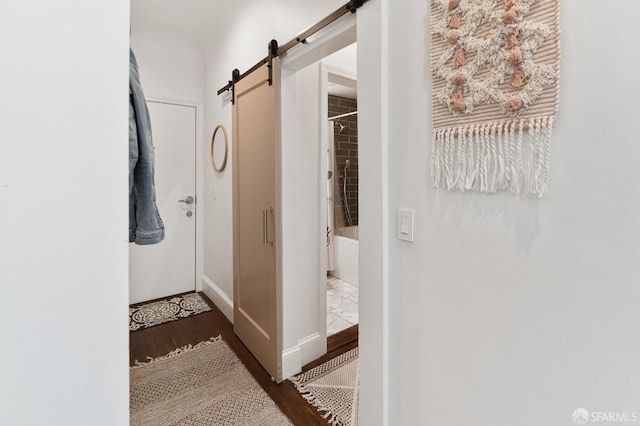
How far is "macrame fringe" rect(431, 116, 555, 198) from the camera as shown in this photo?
836 mm

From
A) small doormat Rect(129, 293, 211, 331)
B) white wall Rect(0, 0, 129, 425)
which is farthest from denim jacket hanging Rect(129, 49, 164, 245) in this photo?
small doormat Rect(129, 293, 211, 331)

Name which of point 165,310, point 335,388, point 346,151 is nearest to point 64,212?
point 335,388

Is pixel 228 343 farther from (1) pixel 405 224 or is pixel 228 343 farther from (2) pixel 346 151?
(2) pixel 346 151

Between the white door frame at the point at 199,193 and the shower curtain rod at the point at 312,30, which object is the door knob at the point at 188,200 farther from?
the shower curtain rod at the point at 312,30

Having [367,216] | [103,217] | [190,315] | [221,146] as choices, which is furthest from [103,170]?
[190,315]

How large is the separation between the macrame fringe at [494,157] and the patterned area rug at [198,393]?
1.50 meters

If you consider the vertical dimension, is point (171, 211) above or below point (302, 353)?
above

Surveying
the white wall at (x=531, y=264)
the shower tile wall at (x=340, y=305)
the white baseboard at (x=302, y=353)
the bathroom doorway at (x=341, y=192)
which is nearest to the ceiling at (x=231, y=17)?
the white wall at (x=531, y=264)

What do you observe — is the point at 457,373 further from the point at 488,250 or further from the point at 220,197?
the point at 220,197

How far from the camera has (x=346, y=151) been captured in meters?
4.44

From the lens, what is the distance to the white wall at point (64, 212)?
45 centimetres

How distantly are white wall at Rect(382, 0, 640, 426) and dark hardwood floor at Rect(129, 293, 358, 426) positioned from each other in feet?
2.54

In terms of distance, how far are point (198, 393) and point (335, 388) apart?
2.67 ft

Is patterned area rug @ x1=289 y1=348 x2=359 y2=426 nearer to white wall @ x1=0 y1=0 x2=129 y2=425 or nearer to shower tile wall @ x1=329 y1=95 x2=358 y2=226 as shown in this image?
white wall @ x1=0 y1=0 x2=129 y2=425
